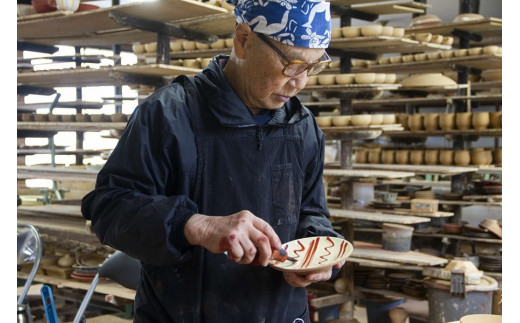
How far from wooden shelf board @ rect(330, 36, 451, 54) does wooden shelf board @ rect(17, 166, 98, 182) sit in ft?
7.27

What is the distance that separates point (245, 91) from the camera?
1.69 m

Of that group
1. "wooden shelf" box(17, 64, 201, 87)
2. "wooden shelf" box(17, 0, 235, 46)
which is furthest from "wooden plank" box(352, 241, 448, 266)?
"wooden shelf" box(17, 0, 235, 46)

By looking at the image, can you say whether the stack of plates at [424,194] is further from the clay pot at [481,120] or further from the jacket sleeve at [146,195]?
the jacket sleeve at [146,195]

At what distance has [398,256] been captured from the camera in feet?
15.1

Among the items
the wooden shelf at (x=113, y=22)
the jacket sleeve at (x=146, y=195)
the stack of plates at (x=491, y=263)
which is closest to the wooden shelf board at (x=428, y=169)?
the stack of plates at (x=491, y=263)

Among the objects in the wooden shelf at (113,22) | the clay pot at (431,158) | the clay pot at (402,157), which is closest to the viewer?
the wooden shelf at (113,22)

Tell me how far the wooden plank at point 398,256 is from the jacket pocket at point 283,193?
2982 millimetres

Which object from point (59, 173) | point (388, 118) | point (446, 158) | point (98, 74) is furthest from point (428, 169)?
point (59, 173)

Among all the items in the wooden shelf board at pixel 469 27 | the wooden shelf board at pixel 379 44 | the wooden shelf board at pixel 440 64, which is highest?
the wooden shelf board at pixel 469 27

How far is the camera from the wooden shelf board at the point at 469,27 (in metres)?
6.64

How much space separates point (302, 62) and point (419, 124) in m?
4.97

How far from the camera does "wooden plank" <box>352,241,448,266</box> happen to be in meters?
4.50
